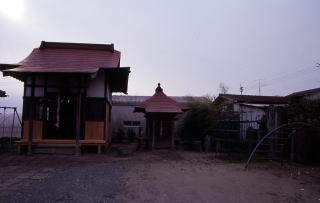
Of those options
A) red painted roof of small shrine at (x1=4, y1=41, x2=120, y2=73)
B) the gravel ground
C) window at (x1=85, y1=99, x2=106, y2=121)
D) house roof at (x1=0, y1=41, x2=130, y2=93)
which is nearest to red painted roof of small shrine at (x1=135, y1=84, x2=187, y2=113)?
house roof at (x1=0, y1=41, x2=130, y2=93)

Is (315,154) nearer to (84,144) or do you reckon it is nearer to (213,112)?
(213,112)

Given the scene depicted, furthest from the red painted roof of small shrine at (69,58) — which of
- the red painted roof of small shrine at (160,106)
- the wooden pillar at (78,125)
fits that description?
the red painted roof of small shrine at (160,106)

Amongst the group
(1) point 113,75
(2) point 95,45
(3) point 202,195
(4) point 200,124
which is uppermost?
(2) point 95,45

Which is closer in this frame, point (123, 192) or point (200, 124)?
point (123, 192)

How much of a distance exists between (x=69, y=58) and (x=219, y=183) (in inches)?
423

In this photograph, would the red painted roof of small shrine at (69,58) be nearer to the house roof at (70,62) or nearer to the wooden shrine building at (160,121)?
the house roof at (70,62)

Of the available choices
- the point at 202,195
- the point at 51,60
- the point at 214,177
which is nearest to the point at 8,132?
the point at 51,60

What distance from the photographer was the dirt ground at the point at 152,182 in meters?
6.46

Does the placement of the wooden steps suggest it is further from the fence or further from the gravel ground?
A: the fence

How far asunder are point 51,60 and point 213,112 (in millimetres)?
9577

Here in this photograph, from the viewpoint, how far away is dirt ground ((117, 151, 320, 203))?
6562 mm

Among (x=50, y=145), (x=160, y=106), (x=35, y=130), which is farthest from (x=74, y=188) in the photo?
(x=160, y=106)

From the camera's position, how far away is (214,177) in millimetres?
8906

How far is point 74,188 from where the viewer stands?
7137mm
